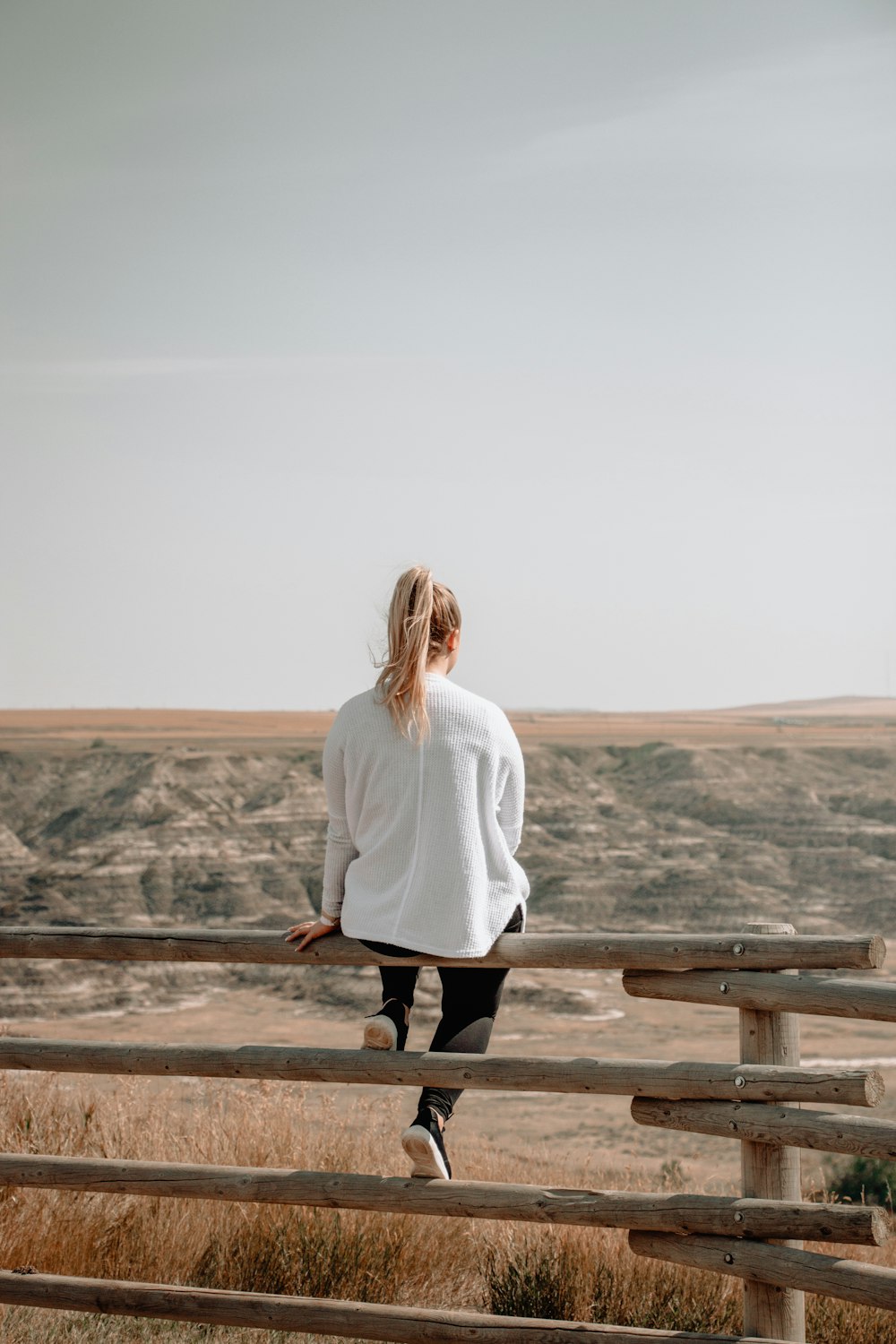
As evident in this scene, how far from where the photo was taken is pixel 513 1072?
10.5ft

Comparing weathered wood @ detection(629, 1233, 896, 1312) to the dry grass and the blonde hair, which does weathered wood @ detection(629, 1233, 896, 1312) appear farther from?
the blonde hair

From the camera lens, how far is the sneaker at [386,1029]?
3.25 metres

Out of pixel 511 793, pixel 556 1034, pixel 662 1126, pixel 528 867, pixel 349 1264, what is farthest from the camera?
pixel 528 867

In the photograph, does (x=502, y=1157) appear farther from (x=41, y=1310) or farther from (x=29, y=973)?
(x=29, y=973)

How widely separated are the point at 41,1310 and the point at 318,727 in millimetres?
72986

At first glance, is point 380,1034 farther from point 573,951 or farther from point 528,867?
point 528,867

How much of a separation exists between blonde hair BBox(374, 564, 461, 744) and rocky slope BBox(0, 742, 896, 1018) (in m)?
40.6

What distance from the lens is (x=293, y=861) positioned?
5375 cm

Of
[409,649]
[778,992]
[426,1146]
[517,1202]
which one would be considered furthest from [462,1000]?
[409,649]

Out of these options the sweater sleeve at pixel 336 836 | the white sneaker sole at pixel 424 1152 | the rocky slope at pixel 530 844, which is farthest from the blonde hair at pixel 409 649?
the rocky slope at pixel 530 844

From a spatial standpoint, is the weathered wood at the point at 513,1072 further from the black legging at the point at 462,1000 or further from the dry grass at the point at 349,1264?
the dry grass at the point at 349,1264

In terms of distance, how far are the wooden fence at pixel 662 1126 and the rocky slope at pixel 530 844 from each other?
40.1 metres

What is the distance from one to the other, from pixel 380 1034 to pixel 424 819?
555 mm

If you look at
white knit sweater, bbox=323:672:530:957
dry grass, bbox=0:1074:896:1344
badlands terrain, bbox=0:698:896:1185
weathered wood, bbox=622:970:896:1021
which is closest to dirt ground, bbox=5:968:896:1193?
badlands terrain, bbox=0:698:896:1185
